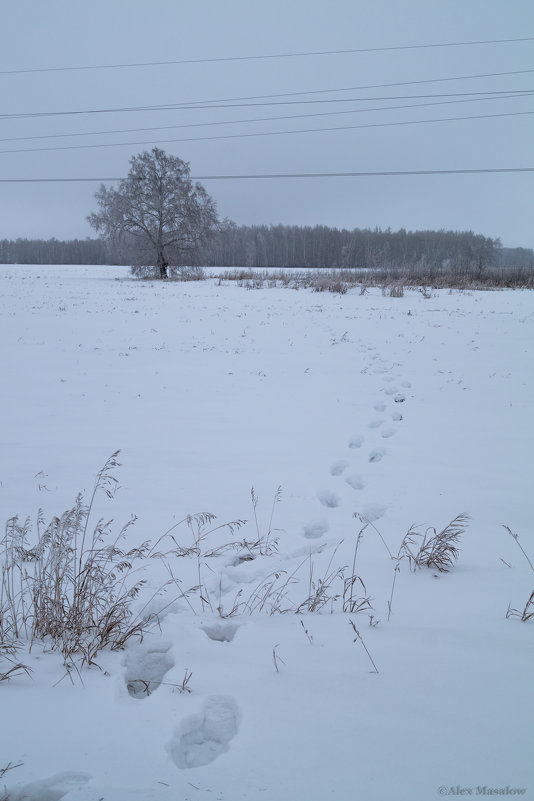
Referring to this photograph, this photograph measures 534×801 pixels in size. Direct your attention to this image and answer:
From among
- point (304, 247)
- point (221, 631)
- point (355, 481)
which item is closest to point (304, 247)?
point (304, 247)

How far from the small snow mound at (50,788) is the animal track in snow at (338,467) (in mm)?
3377

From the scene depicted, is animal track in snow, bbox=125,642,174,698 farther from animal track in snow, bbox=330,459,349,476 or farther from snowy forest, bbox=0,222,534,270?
snowy forest, bbox=0,222,534,270

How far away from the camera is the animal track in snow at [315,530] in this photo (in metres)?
3.40

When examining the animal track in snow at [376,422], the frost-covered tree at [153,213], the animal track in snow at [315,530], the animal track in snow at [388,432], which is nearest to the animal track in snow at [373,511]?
the animal track in snow at [315,530]

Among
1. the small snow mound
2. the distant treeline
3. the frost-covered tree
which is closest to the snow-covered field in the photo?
the small snow mound

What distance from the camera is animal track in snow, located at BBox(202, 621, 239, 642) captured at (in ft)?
7.06

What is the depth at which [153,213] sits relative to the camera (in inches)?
1126

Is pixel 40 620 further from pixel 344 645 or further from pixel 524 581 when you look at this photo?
pixel 524 581

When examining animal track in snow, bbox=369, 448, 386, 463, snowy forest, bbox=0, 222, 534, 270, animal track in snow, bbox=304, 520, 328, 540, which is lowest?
animal track in snow, bbox=304, 520, 328, 540

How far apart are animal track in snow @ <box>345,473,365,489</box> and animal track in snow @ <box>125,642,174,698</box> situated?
2.59m

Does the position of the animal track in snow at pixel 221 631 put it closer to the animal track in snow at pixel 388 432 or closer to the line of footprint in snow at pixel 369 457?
the line of footprint in snow at pixel 369 457

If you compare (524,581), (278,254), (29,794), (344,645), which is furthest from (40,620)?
(278,254)

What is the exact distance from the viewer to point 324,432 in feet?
17.6

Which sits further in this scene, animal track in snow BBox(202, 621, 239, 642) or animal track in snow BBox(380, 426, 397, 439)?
animal track in snow BBox(380, 426, 397, 439)
